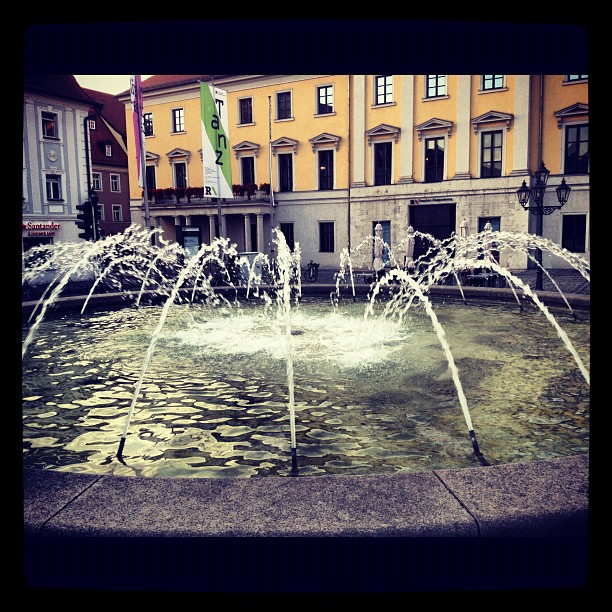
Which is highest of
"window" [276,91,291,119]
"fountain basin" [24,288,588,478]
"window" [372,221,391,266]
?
"window" [276,91,291,119]

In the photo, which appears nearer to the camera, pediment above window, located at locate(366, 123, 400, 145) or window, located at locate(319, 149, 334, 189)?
pediment above window, located at locate(366, 123, 400, 145)

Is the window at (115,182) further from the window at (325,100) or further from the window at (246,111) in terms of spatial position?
the window at (325,100)

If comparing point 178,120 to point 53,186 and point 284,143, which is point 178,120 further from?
point 53,186

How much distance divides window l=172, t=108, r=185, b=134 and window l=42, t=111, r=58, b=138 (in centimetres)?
884

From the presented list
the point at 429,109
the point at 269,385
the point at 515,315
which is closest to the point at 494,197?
the point at 429,109

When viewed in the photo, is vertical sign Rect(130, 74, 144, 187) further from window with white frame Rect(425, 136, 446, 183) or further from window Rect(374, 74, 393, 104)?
window with white frame Rect(425, 136, 446, 183)

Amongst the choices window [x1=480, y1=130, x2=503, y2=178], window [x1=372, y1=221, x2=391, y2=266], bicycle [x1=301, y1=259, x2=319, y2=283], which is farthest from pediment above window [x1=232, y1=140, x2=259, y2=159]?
window [x1=480, y1=130, x2=503, y2=178]

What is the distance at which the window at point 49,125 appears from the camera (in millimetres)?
29266

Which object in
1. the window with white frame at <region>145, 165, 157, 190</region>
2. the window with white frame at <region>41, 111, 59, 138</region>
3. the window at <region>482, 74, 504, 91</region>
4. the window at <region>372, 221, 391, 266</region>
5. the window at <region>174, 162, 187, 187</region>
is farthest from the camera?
the window with white frame at <region>145, 165, 157, 190</region>

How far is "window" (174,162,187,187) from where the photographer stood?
1453 inches

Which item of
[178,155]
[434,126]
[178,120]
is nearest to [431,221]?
[434,126]

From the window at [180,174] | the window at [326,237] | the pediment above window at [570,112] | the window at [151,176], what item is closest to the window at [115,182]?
the window at [151,176]

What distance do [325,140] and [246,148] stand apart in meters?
5.73
